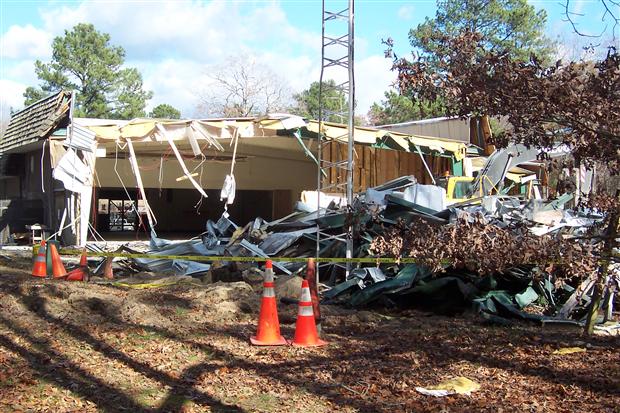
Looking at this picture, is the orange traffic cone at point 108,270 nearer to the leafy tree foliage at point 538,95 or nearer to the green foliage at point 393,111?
the leafy tree foliage at point 538,95

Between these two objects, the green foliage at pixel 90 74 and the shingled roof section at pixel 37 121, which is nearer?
the shingled roof section at pixel 37 121

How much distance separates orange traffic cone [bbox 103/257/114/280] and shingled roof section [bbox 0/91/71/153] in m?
8.50

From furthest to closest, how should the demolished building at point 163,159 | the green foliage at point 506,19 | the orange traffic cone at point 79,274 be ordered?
the green foliage at point 506,19 → the demolished building at point 163,159 → the orange traffic cone at point 79,274

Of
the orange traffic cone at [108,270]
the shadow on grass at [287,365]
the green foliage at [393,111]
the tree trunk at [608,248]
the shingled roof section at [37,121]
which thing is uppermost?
the green foliage at [393,111]

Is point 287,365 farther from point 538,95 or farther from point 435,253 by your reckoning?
point 538,95

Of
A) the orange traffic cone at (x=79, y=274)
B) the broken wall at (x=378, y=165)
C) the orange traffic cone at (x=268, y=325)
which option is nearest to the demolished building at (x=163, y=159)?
the broken wall at (x=378, y=165)

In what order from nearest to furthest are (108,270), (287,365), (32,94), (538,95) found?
(538,95)
(287,365)
(108,270)
(32,94)

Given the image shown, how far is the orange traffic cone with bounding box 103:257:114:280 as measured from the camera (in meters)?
11.8

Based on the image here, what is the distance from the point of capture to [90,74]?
47625 mm

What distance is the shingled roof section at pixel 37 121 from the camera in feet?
62.9

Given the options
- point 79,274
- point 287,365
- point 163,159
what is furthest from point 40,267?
point 163,159

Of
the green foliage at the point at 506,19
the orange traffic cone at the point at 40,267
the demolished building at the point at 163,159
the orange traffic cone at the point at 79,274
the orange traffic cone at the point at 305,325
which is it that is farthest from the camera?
the green foliage at the point at 506,19

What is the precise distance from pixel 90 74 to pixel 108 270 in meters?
39.4

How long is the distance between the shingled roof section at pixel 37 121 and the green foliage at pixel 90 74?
71.9 feet
